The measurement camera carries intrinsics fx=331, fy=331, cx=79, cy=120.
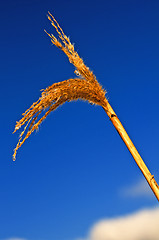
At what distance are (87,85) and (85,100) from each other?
0.22m

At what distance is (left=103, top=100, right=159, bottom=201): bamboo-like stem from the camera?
158 inches

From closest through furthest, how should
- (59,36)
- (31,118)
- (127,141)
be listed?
(127,141), (31,118), (59,36)

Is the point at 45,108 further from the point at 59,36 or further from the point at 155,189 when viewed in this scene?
the point at 155,189

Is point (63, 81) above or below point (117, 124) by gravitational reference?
above

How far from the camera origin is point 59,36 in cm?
504

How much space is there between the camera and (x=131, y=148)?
14.1 feet

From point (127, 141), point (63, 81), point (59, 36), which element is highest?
point (59, 36)

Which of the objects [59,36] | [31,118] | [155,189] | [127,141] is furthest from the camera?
[59,36]

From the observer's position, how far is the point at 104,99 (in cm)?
477

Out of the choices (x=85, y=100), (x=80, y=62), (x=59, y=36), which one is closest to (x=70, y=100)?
(x=85, y=100)

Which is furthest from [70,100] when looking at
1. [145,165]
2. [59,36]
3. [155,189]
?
[155,189]

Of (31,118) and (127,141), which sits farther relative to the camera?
(31,118)

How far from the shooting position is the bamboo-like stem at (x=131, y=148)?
4.01 meters

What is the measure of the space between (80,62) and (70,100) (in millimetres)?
602
